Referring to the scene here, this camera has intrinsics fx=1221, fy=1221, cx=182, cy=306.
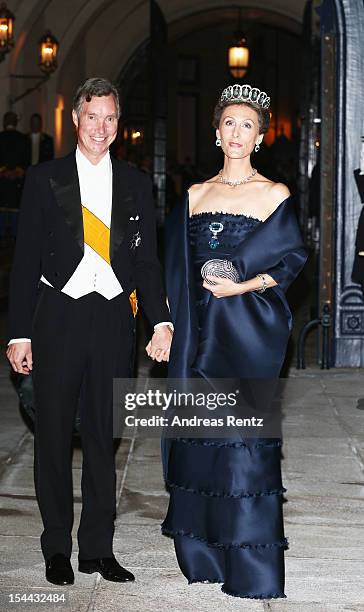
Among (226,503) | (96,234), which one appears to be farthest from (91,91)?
(226,503)

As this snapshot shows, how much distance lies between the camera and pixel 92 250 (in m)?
4.79

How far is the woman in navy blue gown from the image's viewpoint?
4848 mm

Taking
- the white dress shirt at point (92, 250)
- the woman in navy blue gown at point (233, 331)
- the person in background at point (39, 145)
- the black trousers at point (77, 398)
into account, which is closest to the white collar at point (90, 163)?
the white dress shirt at point (92, 250)

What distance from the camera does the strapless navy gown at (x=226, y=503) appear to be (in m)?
4.83

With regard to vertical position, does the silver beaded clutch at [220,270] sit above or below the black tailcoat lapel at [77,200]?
below

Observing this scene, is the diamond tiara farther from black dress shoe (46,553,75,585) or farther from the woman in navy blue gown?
black dress shoe (46,553,75,585)

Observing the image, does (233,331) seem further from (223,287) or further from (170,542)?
(170,542)

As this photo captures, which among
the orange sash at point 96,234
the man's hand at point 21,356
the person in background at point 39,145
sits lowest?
the man's hand at point 21,356

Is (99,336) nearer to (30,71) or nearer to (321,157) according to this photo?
(321,157)

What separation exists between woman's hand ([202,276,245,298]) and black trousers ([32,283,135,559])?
35 cm

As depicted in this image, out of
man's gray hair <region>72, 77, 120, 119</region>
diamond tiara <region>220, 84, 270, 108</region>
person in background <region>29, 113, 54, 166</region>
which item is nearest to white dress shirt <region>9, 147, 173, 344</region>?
man's gray hair <region>72, 77, 120, 119</region>

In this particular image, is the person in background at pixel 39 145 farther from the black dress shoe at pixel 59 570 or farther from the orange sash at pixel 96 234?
the black dress shoe at pixel 59 570

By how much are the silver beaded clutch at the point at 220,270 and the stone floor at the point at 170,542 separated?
4.14ft

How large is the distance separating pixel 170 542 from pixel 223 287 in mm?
1431
